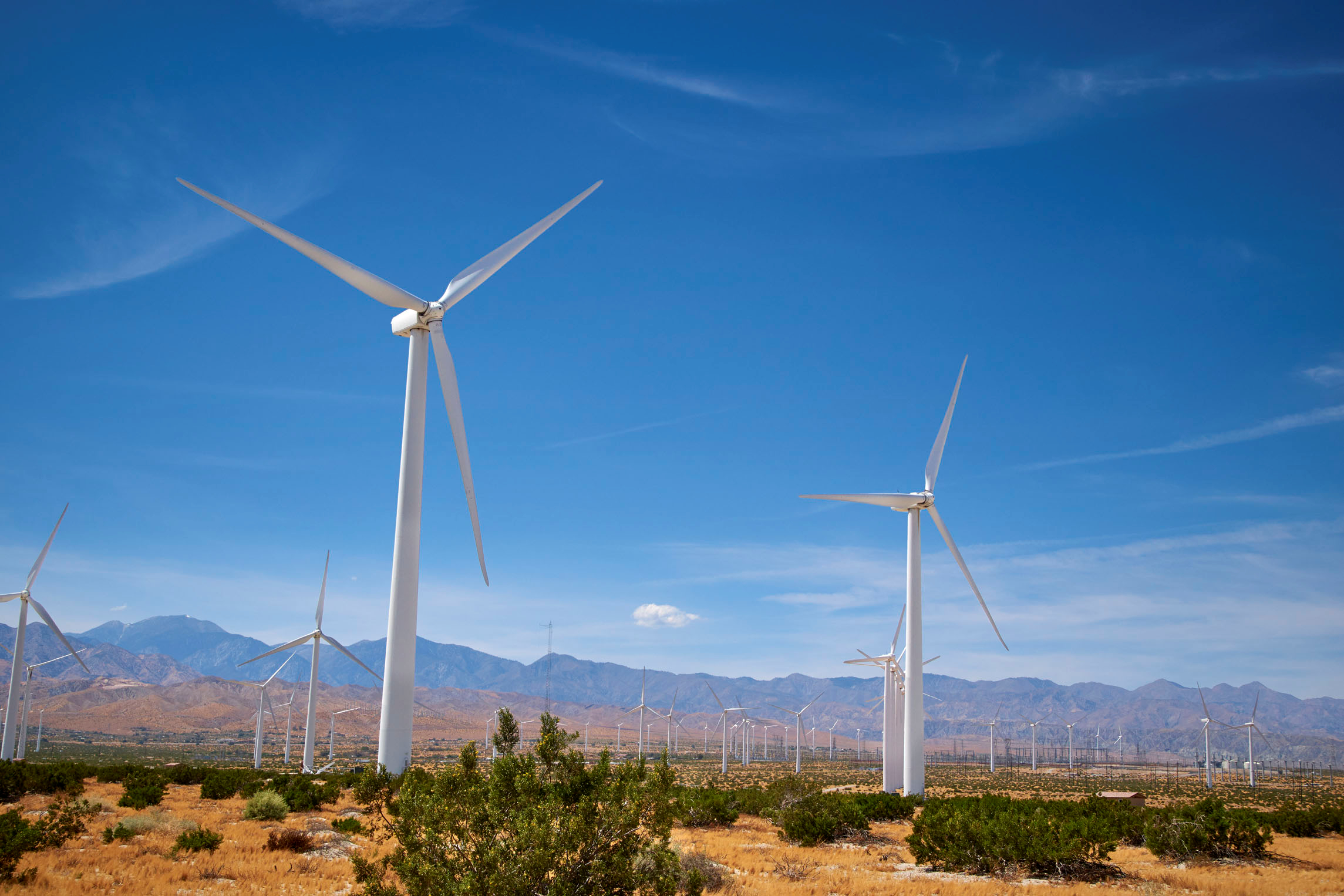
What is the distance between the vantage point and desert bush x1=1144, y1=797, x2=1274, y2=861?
25.7 metres

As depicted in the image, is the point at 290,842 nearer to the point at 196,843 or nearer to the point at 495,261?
the point at 196,843

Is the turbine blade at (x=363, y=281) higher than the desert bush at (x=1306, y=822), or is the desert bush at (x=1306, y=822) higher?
the turbine blade at (x=363, y=281)

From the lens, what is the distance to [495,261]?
32.7m

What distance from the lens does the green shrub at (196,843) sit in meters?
19.8

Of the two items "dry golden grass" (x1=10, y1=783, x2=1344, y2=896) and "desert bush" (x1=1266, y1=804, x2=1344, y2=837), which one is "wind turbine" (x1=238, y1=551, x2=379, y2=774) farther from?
"desert bush" (x1=1266, y1=804, x2=1344, y2=837)

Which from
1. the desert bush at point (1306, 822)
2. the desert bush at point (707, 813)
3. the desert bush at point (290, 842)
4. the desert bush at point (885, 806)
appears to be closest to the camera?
the desert bush at point (290, 842)

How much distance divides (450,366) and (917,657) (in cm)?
2796

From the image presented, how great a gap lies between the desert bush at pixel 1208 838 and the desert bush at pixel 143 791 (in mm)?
32046

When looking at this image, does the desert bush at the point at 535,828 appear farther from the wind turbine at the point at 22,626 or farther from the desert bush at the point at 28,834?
the wind turbine at the point at 22,626

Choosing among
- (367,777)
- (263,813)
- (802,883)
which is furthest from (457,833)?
(263,813)

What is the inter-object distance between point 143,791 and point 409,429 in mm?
15435

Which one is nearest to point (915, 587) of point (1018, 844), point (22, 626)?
point (1018, 844)

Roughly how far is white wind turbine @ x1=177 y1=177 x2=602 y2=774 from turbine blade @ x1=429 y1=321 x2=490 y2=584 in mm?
23

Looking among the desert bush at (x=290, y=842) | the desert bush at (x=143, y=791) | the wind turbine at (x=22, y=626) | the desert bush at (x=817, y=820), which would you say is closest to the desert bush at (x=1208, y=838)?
the desert bush at (x=817, y=820)
